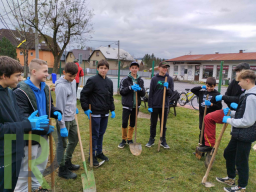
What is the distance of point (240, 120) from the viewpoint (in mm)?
2203

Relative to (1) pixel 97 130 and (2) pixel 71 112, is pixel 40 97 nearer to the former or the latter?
(2) pixel 71 112

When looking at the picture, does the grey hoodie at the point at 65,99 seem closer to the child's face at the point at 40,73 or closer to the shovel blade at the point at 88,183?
the child's face at the point at 40,73

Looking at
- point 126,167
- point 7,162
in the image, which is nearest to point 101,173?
point 126,167

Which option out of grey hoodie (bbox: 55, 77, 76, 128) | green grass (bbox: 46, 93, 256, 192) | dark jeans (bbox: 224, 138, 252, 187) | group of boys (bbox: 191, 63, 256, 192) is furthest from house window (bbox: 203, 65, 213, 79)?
grey hoodie (bbox: 55, 77, 76, 128)

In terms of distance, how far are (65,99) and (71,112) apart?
0.77 ft

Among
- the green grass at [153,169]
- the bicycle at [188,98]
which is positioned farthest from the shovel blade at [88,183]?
the bicycle at [188,98]

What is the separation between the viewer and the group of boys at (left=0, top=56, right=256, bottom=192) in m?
1.54

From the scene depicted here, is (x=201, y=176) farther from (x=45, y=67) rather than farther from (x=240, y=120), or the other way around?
(x=45, y=67)

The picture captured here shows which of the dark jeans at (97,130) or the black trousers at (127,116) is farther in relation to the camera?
the black trousers at (127,116)

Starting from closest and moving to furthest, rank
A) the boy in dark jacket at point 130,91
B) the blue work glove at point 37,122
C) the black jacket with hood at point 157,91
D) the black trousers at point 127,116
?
the blue work glove at point 37,122, the boy in dark jacket at point 130,91, the black trousers at point 127,116, the black jacket with hood at point 157,91

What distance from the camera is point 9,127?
1435 mm

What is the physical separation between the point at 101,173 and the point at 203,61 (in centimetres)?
2532

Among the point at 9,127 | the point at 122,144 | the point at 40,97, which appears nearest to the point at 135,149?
the point at 122,144

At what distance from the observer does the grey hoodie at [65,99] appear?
2.43m
